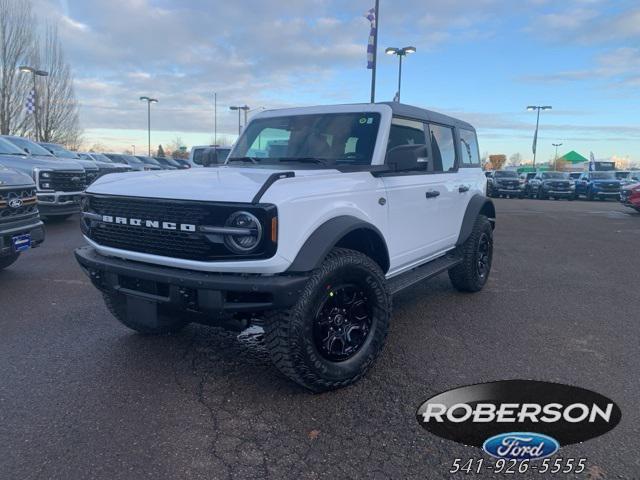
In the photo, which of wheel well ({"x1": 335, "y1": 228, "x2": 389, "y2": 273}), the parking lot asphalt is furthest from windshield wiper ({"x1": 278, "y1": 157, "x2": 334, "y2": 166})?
the parking lot asphalt

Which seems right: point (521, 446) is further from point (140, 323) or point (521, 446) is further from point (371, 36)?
point (371, 36)

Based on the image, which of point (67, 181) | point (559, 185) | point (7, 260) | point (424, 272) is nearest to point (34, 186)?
point (7, 260)

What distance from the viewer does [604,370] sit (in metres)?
3.60

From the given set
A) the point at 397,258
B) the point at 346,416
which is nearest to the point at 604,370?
the point at 397,258

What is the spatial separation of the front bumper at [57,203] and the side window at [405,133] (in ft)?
28.0

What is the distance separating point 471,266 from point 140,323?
3.69m

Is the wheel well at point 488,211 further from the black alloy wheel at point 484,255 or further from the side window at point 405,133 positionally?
the side window at point 405,133

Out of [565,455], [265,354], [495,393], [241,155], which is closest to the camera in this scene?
[565,455]

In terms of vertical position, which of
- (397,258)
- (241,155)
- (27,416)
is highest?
(241,155)

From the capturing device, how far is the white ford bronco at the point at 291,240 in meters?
2.79

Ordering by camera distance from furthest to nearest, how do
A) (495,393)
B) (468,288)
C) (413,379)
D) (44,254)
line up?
(44,254) → (468,288) → (413,379) → (495,393)

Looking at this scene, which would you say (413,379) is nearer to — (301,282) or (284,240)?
(301,282)

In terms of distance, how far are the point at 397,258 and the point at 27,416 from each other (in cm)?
273

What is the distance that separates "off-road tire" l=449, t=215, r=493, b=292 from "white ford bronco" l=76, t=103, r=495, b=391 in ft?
4.30
